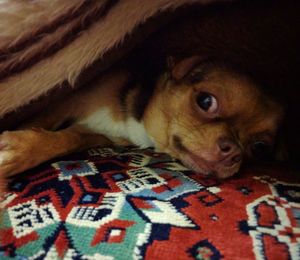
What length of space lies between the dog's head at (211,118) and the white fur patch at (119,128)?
0.06m

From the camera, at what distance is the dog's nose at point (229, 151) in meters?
1.48

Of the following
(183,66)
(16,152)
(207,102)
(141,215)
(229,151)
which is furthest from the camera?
(183,66)

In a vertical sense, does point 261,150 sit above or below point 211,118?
below

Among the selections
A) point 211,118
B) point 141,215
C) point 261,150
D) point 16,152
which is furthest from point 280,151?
point 16,152

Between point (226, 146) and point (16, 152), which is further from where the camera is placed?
point (226, 146)

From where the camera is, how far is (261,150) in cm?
177

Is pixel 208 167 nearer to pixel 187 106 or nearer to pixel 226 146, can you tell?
pixel 226 146

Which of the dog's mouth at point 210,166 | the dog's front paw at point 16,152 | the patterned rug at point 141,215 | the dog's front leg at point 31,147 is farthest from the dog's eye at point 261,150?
the dog's front paw at point 16,152

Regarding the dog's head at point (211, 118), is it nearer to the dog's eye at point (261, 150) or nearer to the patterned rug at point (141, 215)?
the dog's eye at point (261, 150)

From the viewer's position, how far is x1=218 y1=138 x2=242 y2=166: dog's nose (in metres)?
1.48

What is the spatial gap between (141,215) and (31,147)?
47 centimetres

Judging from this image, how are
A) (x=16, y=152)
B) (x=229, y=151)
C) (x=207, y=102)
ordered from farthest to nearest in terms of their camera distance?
(x=207, y=102), (x=229, y=151), (x=16, y=152)

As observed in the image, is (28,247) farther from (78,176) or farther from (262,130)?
(262,130)

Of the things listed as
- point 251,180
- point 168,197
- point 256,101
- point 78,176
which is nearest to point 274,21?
point 256,101
